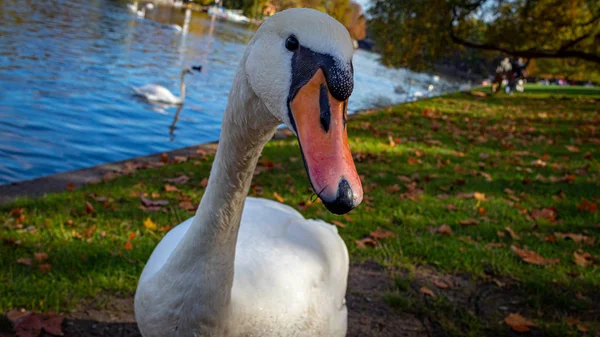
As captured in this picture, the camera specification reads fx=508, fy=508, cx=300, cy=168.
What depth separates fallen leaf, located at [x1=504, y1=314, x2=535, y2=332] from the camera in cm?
327

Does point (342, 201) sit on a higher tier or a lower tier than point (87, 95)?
higher

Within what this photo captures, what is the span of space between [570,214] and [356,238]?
8.29ft

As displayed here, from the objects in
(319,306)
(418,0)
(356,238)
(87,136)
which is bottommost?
(87,136)

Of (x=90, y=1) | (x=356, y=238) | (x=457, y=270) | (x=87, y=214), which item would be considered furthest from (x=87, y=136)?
(x=90, y=1)

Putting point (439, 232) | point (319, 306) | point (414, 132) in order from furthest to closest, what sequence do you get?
1. point (414, 132)
2. point (439, 232)
3. point (319, 306)

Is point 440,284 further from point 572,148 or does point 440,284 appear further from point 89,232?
point 572,148

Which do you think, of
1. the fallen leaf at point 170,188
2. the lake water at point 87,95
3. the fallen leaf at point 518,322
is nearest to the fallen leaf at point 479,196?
the fallen leaf at point 518,322

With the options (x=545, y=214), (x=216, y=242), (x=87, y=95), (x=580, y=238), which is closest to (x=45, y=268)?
(x=216, y=242)

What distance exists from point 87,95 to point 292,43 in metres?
9.87

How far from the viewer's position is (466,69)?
2453 inches

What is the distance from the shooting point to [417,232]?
15.1ft

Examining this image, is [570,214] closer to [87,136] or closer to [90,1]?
[87,136]

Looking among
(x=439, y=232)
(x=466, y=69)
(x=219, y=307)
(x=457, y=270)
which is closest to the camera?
(x=219, y=307)

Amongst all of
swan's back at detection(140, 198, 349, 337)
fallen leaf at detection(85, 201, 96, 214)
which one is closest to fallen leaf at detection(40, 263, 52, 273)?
fallen leaf at detection(85, 201, 96, 214)
